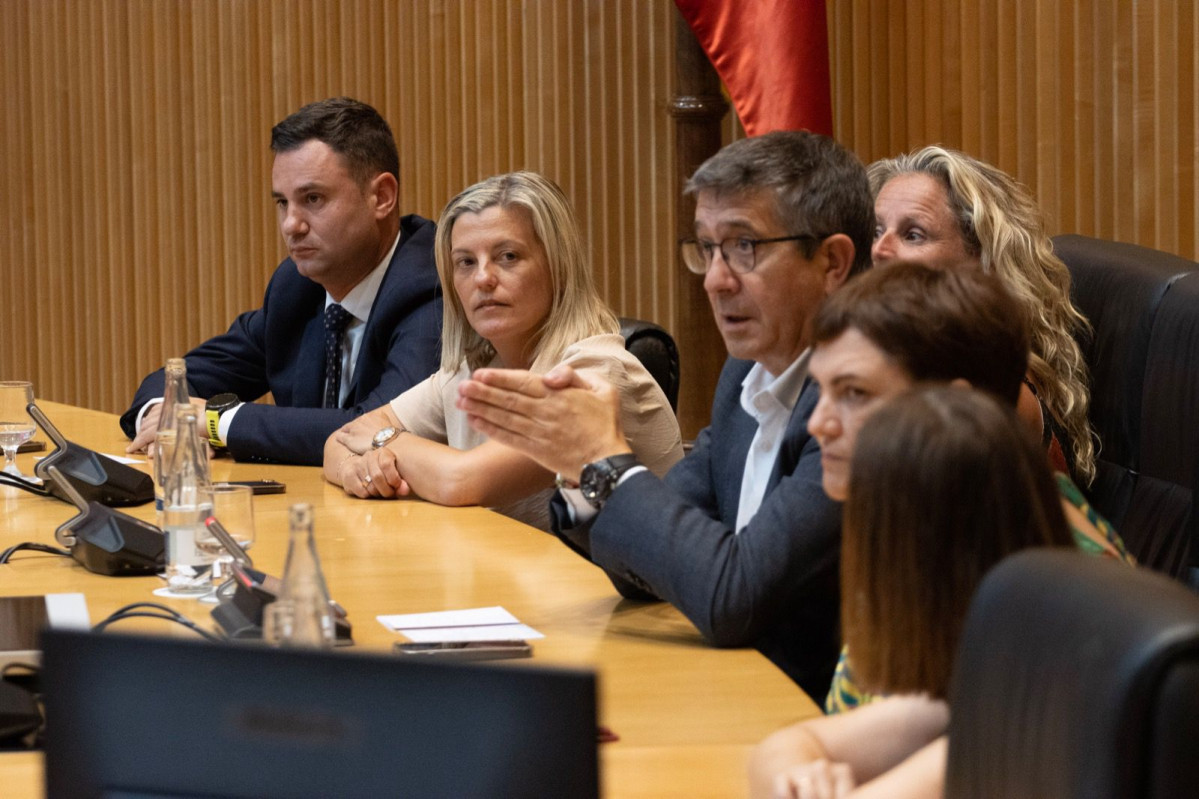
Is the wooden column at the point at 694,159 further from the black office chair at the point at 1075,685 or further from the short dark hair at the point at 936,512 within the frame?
the black office chair at the point at 1075,685

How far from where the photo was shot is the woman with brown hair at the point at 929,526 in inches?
38.1

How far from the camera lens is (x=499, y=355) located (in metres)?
2.92

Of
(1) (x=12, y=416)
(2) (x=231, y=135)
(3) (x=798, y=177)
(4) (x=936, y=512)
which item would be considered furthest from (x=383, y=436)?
(2) (x=231, y=135)

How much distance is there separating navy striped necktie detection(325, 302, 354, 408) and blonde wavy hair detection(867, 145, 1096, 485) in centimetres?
139

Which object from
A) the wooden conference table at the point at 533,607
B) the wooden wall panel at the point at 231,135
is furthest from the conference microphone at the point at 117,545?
the wooden wall panel at the point at 231,135

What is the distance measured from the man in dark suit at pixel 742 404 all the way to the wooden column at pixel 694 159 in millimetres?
1994

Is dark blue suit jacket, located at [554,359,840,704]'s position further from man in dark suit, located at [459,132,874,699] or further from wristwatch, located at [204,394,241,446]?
wristwatch, located at [204,394,241,446]

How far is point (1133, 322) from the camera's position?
2.22 m

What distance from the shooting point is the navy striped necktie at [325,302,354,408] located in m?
3.54

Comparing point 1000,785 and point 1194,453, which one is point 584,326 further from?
point 1000,785

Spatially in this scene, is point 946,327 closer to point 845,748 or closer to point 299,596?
point 845,748

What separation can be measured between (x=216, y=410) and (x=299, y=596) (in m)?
2.13

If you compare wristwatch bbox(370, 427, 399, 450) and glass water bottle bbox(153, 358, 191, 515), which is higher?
glass water bottle bbox(153, 358, 191, 515)

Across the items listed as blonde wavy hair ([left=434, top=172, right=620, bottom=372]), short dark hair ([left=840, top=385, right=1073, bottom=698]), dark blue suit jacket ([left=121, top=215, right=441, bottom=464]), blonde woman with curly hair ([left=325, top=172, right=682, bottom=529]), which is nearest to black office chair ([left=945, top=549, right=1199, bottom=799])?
short dark hair ([left=840, top=385, right=1073, bottom=698])
